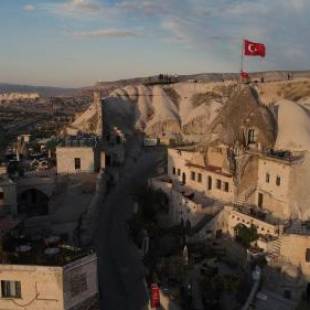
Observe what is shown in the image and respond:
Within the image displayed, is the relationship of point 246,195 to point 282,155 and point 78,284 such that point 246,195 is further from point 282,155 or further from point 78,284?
point 78,284

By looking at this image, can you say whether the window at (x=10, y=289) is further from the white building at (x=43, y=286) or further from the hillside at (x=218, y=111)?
the hillside at (x=218, y=111)

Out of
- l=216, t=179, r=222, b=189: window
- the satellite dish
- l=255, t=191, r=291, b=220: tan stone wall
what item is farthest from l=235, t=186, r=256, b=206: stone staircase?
the satellite dish

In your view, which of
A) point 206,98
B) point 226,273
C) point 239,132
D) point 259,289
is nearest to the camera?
point 259,289

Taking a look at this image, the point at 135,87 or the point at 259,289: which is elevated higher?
the point at 135,87

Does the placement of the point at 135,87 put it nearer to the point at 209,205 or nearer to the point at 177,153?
the point at 177,153

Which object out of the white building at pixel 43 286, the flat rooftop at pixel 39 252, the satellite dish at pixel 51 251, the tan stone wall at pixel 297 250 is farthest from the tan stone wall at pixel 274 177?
the satellite dish at pixel 51 251

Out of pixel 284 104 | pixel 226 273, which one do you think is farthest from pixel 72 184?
pixel 284 104

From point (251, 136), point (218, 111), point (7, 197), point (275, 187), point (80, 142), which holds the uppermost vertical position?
point (218, 111)

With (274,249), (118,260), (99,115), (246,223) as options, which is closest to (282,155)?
(246,223)
